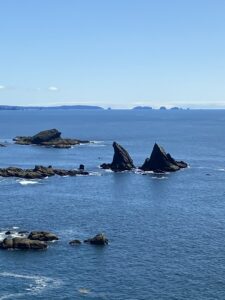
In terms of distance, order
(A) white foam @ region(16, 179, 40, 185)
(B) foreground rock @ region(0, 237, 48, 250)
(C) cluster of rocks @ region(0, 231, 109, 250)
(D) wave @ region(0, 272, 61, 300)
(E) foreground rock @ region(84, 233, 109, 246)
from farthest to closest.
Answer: (A) white foam @ region(16, 179, 40, 185) < (E) foreground rock @ region(84, 233, 109, 246) < (C) cluster of rocks @ region(0, 231, 109, 250) < (B) foreground rock @ region(0, 237, 48, 250) < (D) wave @ region(0, 272, 61, 300)

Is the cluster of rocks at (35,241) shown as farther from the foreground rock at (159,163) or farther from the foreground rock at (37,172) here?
the foreground rock at (159,163)

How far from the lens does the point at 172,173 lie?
637 ft

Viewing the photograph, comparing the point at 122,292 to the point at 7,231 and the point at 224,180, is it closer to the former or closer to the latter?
the point at 7,231

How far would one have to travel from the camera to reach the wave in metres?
84.6

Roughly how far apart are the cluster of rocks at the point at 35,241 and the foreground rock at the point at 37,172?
72.2 m

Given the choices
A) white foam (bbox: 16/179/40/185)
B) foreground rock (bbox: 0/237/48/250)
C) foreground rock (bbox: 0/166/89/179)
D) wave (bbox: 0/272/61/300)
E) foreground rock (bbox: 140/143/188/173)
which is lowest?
wave (bbox: 0/272/61/300)

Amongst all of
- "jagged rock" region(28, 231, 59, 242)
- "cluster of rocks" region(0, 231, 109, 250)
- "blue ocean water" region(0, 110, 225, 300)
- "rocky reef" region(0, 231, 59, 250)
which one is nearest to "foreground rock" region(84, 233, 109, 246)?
"cluster of rocks" region(0, 231, 109, 250)

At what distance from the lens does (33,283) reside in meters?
89.0

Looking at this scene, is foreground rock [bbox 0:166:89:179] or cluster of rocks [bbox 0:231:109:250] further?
foreground rock [bbox 0:166:89:179]

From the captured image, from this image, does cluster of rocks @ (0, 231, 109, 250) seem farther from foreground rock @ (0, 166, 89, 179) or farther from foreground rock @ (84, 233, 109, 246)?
foreground rock @ (0, 166, 89, 179)

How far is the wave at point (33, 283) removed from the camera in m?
84.6

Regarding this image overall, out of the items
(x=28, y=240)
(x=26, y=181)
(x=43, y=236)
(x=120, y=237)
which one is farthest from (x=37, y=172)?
(x=28, y=240)

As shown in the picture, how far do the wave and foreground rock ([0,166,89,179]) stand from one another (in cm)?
9254

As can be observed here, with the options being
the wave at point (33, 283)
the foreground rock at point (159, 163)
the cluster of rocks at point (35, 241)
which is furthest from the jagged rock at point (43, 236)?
the foreground rock at point (159, 163)
